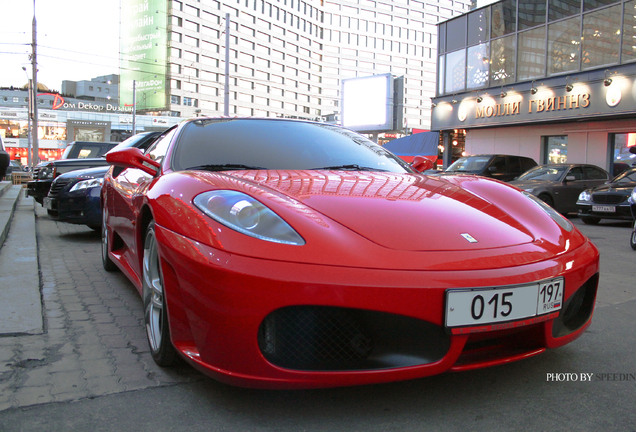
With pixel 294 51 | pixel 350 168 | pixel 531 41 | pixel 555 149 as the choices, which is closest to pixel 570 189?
pixel 555 149

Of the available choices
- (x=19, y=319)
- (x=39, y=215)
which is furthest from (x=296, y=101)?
(x=19, y=319)

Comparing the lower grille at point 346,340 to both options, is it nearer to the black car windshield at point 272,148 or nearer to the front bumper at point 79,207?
the black car windshield at point 272,148

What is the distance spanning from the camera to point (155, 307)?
2.35m

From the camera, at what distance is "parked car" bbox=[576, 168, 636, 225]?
990cm

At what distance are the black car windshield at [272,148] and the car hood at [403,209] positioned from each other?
8.7 inches

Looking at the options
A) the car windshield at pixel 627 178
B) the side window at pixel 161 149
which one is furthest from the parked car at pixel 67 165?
the car windshield at pixel 627 178

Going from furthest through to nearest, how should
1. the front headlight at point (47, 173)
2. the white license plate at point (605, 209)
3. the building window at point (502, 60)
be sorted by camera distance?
the building window at point (502, 60) → the white license plate at point (605, 209) → the front headlight at point (47, 173)

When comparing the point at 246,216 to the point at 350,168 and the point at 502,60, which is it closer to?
the point at 350,168

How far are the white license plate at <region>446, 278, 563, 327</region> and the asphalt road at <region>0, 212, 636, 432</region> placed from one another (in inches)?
14.4

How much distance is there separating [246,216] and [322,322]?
1.57ft

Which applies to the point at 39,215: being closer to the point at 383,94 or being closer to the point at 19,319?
the point at 19,319

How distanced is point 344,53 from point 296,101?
47.5 feet

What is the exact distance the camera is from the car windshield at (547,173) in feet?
40.0

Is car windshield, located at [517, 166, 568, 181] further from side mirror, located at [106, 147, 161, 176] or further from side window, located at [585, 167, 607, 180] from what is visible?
side mirror, located at [106, 147, 161, 176]
